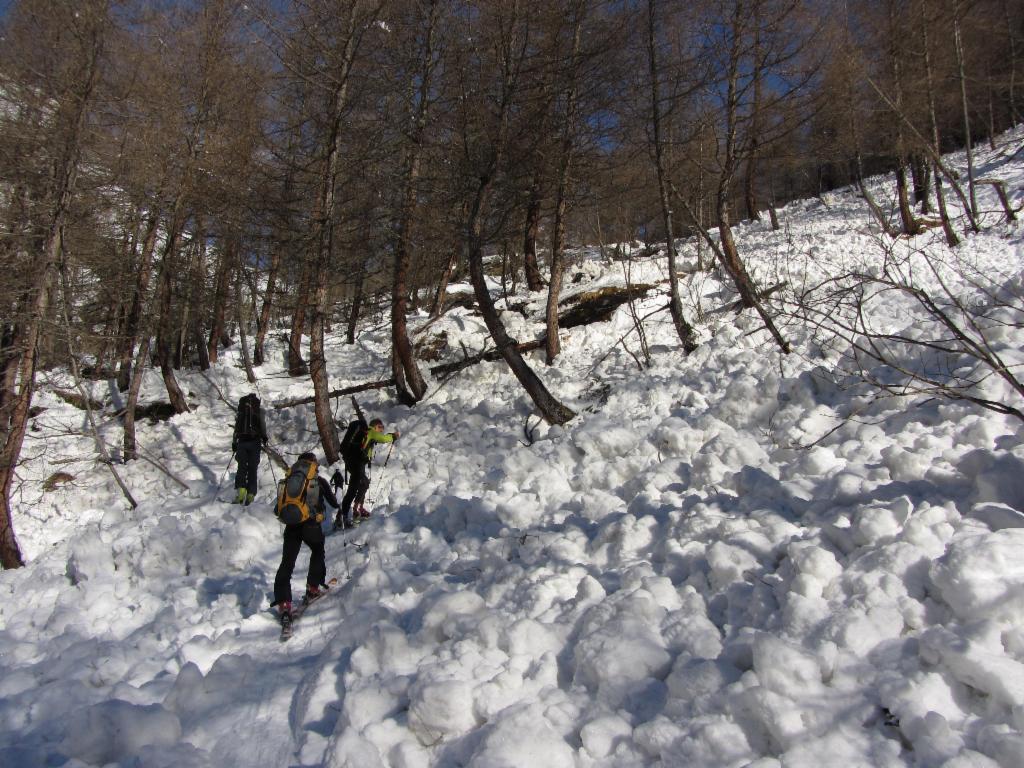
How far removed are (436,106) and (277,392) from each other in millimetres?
8976

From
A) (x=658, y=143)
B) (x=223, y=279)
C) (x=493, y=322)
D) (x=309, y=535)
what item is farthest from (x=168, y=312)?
(x=658, y=143)

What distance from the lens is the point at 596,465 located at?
620 centimetres

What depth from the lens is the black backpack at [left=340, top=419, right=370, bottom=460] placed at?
7.52 m

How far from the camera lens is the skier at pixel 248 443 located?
9.39 meters

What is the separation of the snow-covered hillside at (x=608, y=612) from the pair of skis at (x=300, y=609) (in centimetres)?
12

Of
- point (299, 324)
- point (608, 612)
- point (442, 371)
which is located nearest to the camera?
point (608, 612)

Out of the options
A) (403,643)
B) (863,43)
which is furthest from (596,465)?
(863,43)

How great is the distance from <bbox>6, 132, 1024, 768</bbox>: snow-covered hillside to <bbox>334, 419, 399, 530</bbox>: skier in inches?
15.4

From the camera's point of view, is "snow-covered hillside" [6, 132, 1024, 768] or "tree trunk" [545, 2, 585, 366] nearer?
"snow-covered hillside" [6, 132, 1024, 768]

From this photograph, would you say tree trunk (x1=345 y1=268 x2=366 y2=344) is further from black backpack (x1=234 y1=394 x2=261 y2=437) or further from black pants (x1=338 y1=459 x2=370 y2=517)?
black pants (x1=338 y1=459 x2=370 y2=517)

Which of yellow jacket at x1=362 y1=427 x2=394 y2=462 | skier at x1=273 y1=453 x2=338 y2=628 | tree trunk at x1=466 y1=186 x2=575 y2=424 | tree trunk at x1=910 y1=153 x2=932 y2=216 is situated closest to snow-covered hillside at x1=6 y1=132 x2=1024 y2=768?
skier at x1=273 y1=453 x2=338 y2=628

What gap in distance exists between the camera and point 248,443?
9539mm

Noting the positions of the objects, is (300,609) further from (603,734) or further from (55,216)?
(55,216)

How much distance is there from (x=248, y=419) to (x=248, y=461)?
0.70 m
